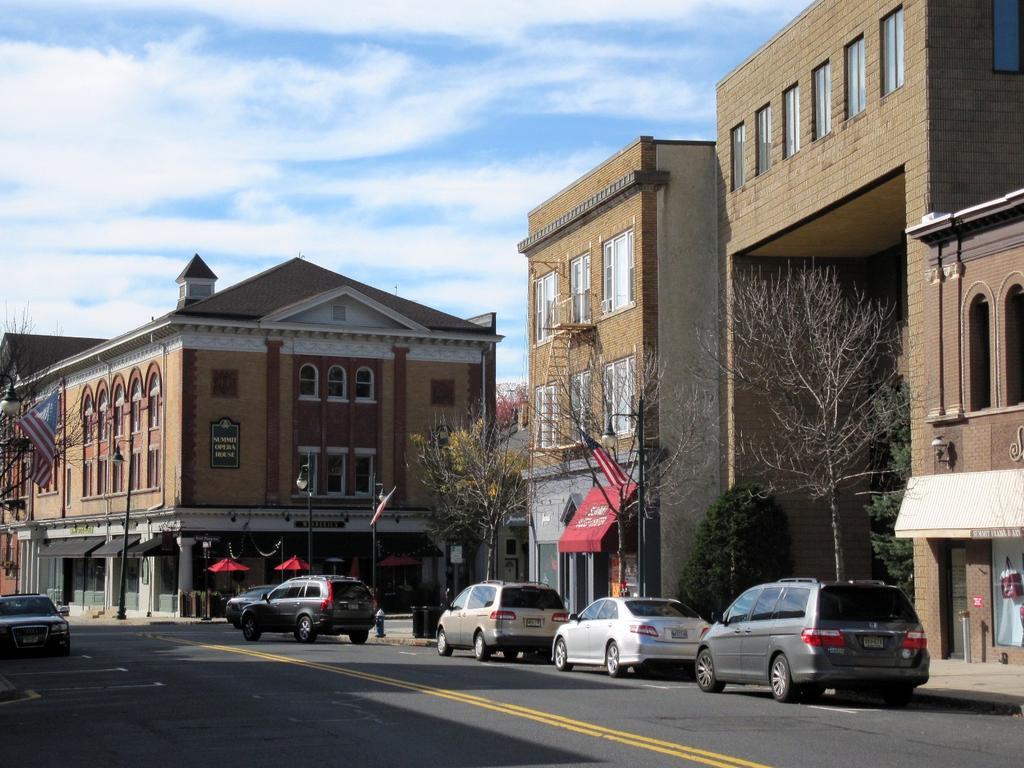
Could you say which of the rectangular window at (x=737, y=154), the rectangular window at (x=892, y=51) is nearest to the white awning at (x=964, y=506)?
the rectangular window at (x=892, y=51)

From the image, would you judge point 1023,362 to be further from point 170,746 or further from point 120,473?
point 120,473

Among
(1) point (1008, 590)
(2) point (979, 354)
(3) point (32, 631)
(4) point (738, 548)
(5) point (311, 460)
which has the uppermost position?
(2) point (979, 354)

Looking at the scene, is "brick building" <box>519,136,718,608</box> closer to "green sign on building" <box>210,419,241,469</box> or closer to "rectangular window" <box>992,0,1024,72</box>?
"rectangular window" <box>992,0,1024,72</box>

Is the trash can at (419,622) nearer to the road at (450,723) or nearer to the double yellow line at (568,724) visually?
the double yellow line at (568,724)

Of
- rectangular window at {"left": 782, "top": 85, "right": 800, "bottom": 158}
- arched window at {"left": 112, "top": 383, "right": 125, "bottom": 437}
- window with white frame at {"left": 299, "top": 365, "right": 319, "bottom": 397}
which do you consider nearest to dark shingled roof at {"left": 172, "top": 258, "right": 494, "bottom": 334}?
window with white frame at {"left": 299, "top": 365, "right": 319, "bottom": 397}

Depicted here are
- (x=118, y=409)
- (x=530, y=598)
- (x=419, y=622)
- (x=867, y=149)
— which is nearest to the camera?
(x=530, y=598)

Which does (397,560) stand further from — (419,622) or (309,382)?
(419,622)

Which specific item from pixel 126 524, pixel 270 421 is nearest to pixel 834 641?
pixel 126 524

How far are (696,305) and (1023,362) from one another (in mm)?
13925

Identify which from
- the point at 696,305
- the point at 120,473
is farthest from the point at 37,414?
the point at 120,473

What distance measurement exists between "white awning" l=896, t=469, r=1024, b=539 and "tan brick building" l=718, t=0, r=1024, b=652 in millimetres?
730

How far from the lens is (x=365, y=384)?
75.2 m

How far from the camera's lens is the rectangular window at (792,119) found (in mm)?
36156

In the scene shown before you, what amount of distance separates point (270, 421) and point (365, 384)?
5262 millimetres
